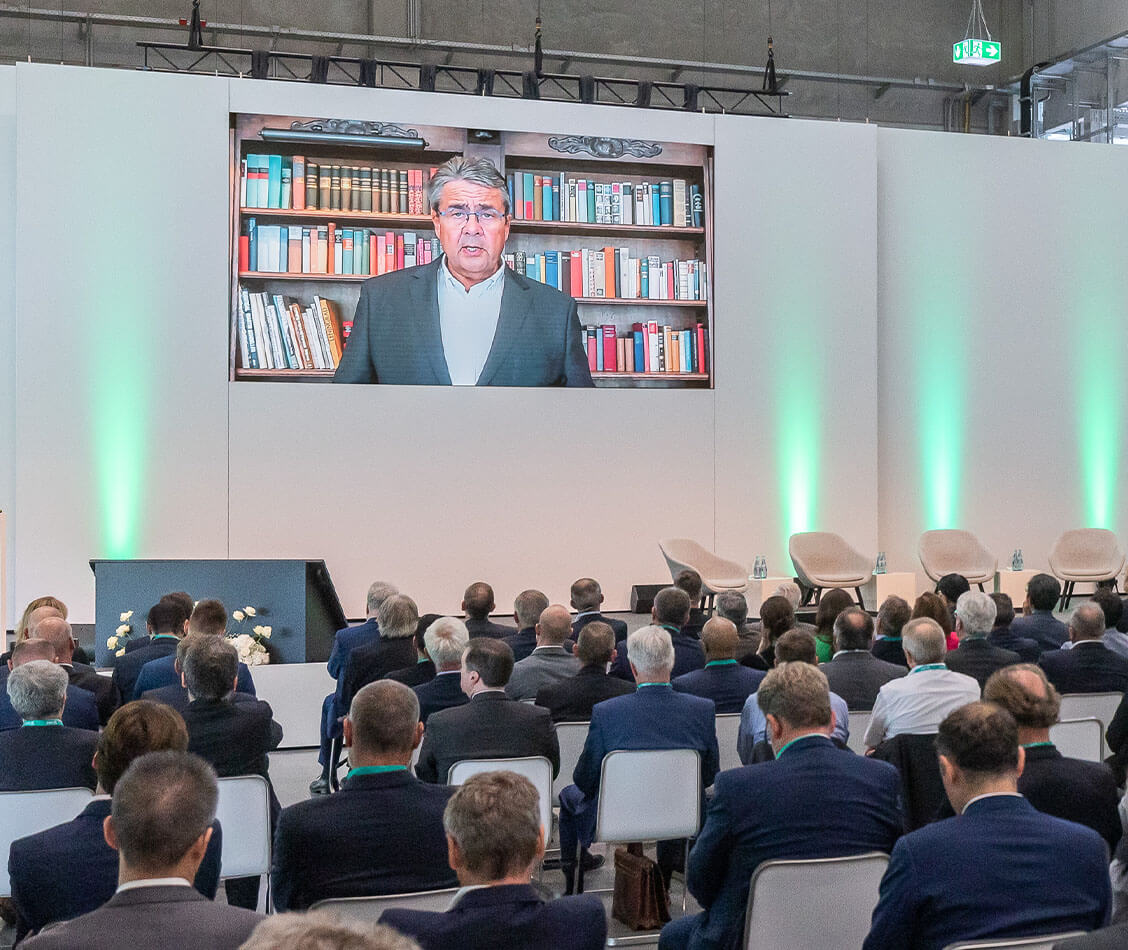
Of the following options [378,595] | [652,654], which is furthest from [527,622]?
[652,654]

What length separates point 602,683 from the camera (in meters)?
4.20

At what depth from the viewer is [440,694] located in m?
4.14

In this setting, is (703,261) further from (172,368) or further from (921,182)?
(172,368)

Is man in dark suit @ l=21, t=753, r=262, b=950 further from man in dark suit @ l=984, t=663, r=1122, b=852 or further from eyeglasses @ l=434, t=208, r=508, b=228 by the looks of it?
eyeglasses @ l=434, t=208, r=508, b=228

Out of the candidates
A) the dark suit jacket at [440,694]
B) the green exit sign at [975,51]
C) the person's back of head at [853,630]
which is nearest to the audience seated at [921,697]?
the person's back of head at [853,630]

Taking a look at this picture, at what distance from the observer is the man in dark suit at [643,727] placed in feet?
12.1

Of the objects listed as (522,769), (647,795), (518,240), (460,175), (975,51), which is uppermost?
(975,51)

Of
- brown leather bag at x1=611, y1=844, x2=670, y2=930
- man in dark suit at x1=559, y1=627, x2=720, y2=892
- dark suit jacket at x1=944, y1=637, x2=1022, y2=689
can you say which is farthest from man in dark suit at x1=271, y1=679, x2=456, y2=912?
dark suit jacket at x1=944, y1=637, x2=1022, y2=689

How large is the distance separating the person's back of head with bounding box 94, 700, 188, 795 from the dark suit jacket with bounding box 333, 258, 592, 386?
648cm

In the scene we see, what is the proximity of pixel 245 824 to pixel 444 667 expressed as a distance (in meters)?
1.16

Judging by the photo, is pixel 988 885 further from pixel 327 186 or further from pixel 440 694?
pixel 327 186

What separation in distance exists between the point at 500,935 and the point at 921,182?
9.64 m

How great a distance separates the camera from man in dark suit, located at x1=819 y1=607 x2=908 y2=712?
4.33 m

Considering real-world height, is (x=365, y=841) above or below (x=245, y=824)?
above
